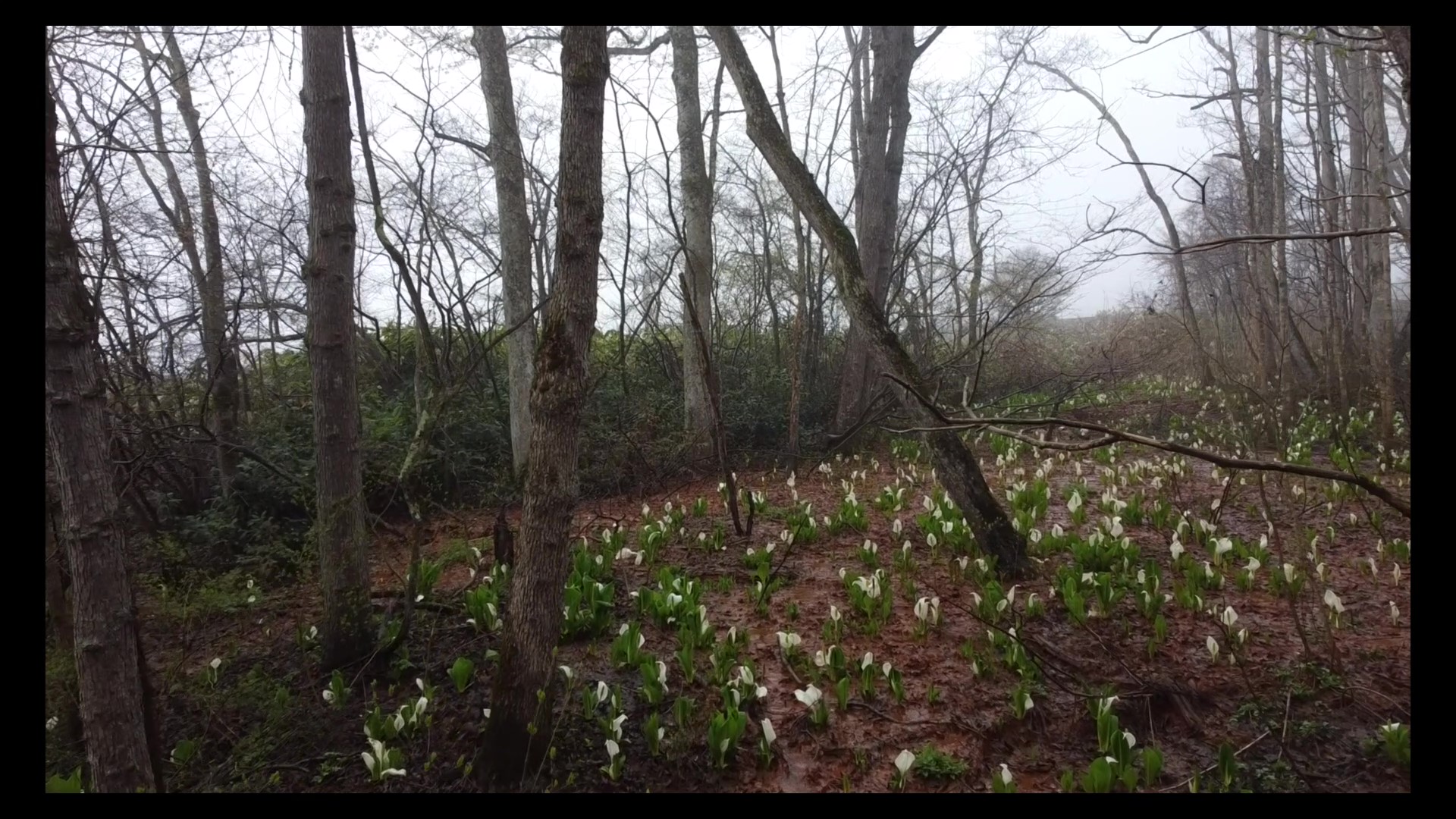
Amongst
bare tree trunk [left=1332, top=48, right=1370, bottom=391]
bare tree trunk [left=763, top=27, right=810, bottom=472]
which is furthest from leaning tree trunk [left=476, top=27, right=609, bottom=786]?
bare tree trunk [left=1332, top=48, right=1370, bottom=391]

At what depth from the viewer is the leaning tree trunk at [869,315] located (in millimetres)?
4746

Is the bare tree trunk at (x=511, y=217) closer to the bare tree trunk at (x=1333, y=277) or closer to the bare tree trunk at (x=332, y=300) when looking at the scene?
the bare tree trunk at (x=332, y=300)

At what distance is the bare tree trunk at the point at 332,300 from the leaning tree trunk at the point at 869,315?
2911mm

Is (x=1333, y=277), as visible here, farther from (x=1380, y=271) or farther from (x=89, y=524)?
(x=89, y=524)

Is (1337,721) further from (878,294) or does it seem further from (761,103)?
(878,294)

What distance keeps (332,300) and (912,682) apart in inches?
141

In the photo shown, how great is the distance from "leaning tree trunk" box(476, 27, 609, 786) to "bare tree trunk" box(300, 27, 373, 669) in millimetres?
1396

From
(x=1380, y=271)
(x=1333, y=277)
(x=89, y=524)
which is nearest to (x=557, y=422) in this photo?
(x=89, y=524)

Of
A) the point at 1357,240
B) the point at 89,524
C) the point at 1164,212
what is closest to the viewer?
the point at 89,524

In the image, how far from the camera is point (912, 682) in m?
3.59

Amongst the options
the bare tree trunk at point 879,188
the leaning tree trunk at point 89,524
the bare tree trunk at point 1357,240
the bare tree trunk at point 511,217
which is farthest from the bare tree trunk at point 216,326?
the bare tree trunk at point 1357,240

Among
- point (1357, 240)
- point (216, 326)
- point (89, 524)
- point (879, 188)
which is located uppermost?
point (879, 188)

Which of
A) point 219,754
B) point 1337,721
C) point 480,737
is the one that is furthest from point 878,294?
point 219,754

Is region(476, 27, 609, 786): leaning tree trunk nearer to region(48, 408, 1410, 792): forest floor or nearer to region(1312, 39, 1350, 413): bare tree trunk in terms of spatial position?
region(48, 408, 1410, 792): forest floor
